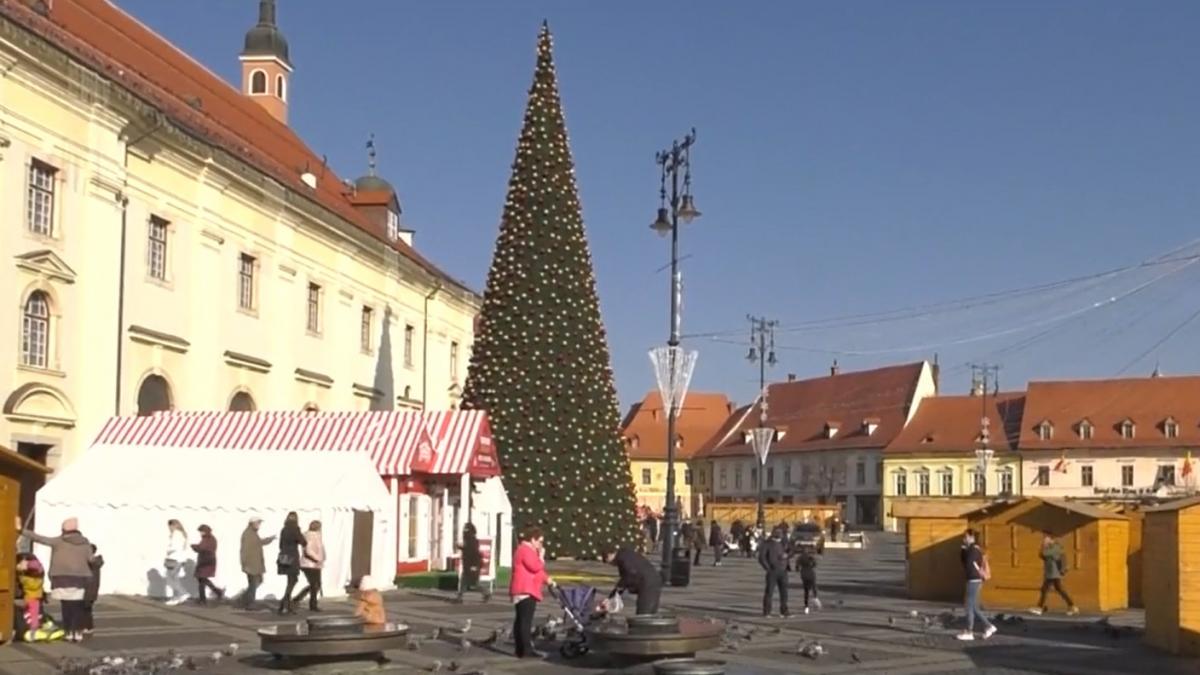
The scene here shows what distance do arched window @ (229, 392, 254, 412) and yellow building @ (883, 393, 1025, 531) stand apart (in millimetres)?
60574

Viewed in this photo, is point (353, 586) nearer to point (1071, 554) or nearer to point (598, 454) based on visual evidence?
point (598, 454)

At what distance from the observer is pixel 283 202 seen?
4472cm

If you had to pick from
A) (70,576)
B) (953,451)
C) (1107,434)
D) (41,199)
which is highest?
(41,199)

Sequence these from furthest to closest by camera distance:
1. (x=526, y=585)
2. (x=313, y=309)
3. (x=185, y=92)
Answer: (x=313, y=309) < (x=185, y=92) < (x=526, y=585)

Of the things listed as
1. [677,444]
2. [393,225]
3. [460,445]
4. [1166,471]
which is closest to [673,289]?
[460,445]

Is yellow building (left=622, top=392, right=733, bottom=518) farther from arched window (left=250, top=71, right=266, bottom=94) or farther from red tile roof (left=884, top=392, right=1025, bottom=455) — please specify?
arched window (left=250, top=71, right=266, bottom=94)

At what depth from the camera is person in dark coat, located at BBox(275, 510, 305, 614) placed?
25.4 metres

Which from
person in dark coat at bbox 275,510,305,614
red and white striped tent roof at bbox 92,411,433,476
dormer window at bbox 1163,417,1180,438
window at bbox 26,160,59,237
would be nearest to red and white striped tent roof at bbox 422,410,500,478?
red and white striped tent roof at bbox 92,411,433,476

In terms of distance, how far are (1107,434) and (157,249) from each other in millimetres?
69755

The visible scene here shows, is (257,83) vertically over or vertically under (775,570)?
over

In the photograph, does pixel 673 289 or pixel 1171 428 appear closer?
pixel 673 289

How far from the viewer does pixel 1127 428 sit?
303ft

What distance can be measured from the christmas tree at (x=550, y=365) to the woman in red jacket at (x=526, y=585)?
19306 millimetres

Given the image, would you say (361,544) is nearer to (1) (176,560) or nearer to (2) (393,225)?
(1) (176,560)
